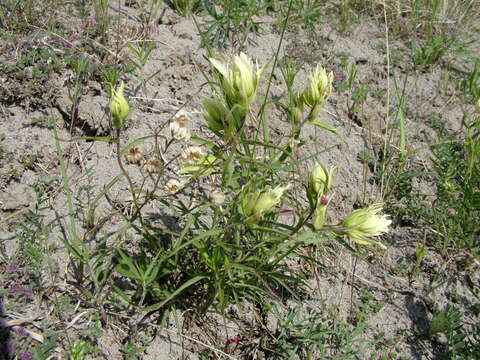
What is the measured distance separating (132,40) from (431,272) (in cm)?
162

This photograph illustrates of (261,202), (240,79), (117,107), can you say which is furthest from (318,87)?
(117,107)

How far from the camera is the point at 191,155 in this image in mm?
1252

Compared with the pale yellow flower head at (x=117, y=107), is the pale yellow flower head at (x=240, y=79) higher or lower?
higher

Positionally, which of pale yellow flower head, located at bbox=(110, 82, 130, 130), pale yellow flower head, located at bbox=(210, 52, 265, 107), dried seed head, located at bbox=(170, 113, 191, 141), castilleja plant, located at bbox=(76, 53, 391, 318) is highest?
pale yellow flower head, located at bbox=(210, 52, 265, 107)

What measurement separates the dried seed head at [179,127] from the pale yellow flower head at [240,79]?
14 centimetres

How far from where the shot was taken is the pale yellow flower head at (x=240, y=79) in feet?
3.81

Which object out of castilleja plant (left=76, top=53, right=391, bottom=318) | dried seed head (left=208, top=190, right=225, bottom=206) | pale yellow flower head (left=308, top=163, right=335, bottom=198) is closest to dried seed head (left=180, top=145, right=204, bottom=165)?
castilleja plant (left=76, top=53, right=391, bottom=318)

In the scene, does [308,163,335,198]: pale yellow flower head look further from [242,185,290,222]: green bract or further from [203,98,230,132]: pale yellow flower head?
[203,98,230,132]: pale yellow flower head

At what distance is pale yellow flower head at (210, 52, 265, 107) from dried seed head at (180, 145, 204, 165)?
0.17m

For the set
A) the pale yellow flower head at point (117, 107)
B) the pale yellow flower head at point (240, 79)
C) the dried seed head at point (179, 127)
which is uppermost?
the pale yellow flower head at point (240, 79)

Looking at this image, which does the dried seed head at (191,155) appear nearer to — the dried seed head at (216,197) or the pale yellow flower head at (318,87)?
the dried seed head at (216,197)

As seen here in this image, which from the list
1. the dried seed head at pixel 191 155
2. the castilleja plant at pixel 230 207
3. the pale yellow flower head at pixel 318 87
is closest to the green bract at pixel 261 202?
the castilleja plant at pixel 230 207

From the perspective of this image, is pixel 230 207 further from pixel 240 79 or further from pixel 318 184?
pixel 240 79

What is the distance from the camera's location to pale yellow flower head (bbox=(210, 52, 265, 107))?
3.81 feet
